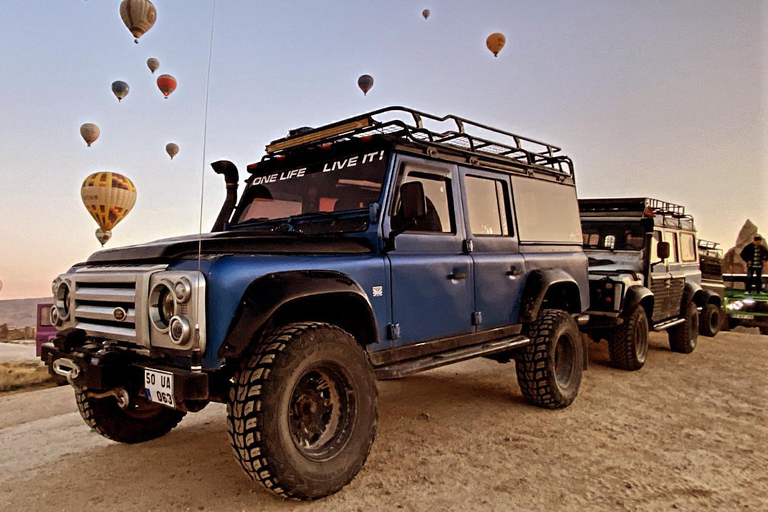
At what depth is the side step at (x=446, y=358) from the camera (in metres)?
3.27

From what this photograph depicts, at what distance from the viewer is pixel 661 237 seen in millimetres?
7918

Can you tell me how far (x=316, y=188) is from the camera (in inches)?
156

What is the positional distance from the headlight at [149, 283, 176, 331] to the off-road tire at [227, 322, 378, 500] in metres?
0.47

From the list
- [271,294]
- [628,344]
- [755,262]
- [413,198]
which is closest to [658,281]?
[628,344]

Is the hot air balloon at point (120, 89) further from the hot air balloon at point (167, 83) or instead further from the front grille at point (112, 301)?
the front grille at point (112, 301)

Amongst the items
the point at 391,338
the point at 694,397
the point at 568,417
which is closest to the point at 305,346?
the point at 391,338

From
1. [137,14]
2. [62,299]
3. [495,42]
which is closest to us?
[62,299]

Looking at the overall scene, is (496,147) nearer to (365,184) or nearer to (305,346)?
(365,184)

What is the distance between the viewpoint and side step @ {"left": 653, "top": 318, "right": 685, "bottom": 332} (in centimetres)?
730

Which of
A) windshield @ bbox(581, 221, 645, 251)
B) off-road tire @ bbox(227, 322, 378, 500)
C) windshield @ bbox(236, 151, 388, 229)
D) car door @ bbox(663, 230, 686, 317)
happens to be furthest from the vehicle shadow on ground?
car door @ bbox(663, 230, 686, 317)

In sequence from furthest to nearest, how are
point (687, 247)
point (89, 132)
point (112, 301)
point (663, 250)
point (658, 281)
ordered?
point (89, 132) < point (687, 247) < point (658, 281) < point (663, 250) < point (112, 301)

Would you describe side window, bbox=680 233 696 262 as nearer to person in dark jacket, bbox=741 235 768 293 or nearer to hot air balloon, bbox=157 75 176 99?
person in dark jacket, bbox=741 235 768 293

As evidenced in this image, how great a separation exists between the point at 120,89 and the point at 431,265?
81.8ft

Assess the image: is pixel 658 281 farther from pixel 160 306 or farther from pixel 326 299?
pixel 160 306
